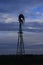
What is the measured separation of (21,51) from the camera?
7562 centimetres

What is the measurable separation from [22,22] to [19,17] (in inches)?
56.2
